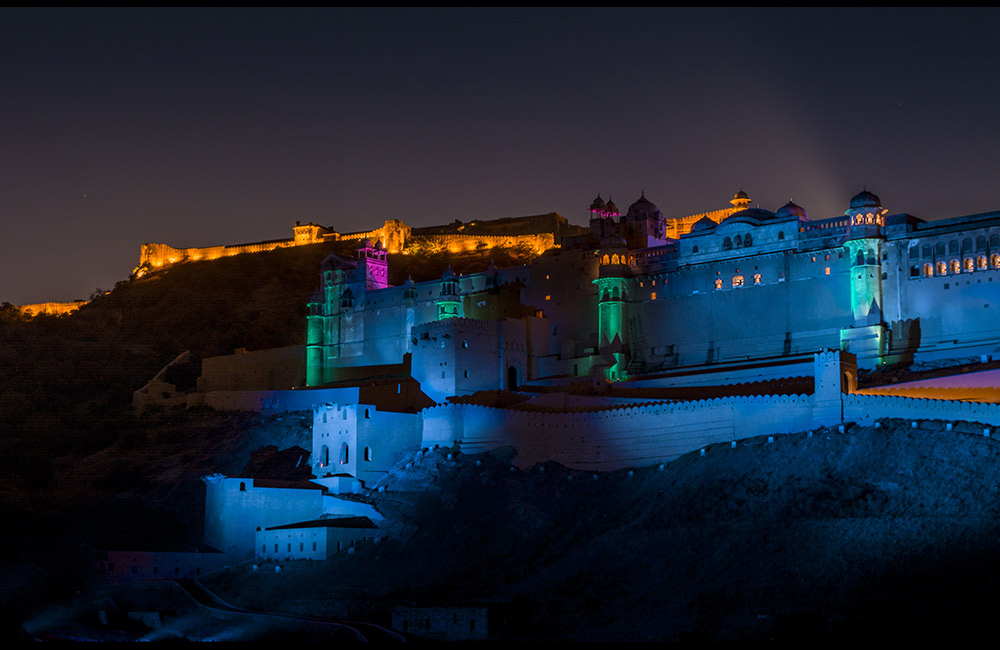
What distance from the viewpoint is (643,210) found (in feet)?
236

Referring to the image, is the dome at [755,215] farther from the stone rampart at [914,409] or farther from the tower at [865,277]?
the stone rampart at [914,409]

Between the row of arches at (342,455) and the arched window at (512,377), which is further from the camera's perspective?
the arched window at (512,377)

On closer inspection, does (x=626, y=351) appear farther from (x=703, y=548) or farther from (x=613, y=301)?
(x=703, y=548)

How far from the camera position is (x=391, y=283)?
89.8m

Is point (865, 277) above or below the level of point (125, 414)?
above

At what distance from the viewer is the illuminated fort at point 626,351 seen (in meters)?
47.2

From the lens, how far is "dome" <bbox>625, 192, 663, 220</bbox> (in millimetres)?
71750

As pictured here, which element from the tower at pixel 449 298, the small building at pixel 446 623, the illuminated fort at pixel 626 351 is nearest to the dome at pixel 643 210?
the illuminated fort at pixel 626 351

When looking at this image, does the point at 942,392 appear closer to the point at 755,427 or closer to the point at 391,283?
the point at 755,427

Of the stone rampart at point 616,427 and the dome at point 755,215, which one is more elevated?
the dome at point 755,215

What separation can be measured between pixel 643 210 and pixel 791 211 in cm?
1146

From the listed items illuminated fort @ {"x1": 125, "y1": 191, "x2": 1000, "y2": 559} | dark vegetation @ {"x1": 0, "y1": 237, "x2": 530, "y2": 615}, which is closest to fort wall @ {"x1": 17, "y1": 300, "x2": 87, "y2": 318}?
dark vegetation @ {"x1": 0, "y1": 237, "x2": 530, "y2": 615}

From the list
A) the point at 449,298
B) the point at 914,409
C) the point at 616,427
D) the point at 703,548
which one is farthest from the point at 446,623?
the point at 449,298

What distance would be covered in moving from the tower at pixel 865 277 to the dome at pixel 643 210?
51.4ft
